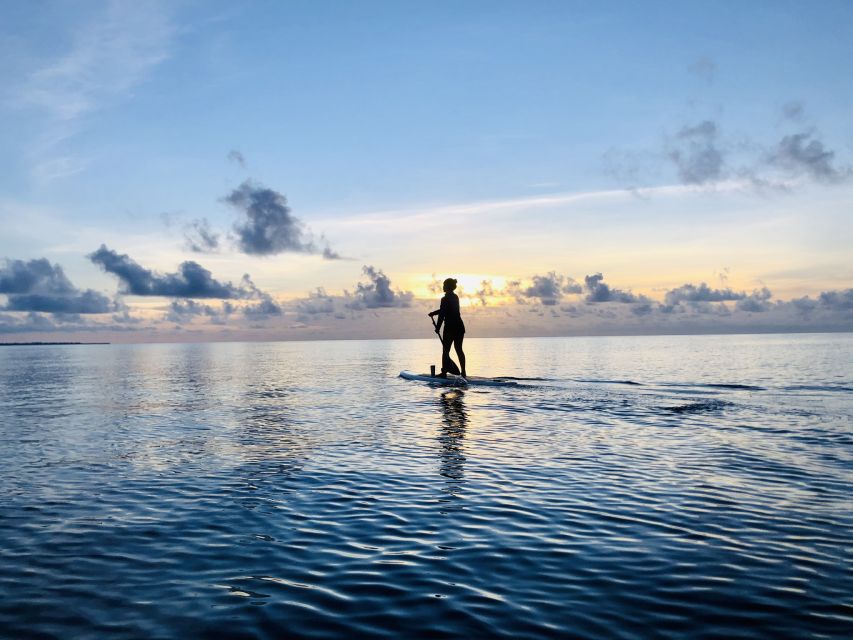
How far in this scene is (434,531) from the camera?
9.80 meters

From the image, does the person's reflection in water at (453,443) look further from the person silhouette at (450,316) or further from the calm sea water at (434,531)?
the person silhouette at (450,316)

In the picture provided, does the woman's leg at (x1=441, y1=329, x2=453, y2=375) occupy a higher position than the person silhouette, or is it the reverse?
the person silhouette

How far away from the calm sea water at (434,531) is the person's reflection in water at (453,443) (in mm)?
119

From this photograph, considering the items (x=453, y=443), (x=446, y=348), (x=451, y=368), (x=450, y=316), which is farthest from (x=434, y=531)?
(x=451, y=368)

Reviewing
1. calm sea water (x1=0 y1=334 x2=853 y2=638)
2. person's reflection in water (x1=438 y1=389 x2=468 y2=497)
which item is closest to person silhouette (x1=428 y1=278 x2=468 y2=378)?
person's reflection in water (x1=438 y1=389 x2=468 y2=497)

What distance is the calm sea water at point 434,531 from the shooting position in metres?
6.70

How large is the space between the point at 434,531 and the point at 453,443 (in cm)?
859

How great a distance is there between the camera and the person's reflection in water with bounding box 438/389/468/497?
1364 centimetres

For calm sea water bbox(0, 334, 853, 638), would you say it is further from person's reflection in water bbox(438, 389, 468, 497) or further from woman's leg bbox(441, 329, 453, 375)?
woman's leg bbox(441, 329, 453, 375)

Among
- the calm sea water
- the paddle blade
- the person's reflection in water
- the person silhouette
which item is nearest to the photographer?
the calm sea water

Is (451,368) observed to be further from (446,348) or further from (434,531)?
(434,531)

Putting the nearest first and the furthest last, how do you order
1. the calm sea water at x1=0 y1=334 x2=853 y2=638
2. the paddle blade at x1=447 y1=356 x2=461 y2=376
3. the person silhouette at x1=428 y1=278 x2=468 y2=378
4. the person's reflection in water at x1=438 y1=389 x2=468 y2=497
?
the calm sea water at x1=0 y1=334 x2=853 y2=638, the person's reflection in water at x1=438 y1=389 x2=468 y2=497, the person silhouette at x1=428 y1=278 x2=468 y2=378, the paddle blade at x1=447 y1=356 x2=461 y2=376

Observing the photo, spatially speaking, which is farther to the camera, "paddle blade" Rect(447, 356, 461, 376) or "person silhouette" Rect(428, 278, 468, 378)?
"paddle blade" Rect(447, 356, 461, 376)

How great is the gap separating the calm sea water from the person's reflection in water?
119 millimetres
